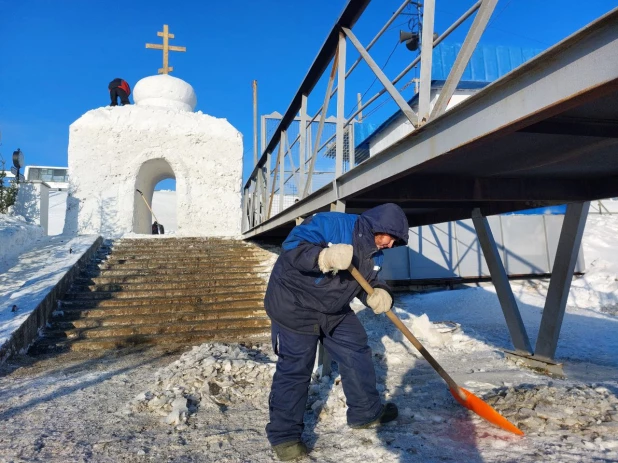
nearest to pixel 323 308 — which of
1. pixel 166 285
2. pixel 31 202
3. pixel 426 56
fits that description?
pixel 426 56

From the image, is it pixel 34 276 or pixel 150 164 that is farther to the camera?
pixel 150 164

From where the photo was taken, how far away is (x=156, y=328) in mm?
5789

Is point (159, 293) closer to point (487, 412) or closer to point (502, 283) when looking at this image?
point (502, 283)

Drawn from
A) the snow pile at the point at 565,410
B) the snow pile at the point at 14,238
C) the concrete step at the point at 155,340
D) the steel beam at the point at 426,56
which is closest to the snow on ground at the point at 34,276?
the snow pile at the point at 14,238

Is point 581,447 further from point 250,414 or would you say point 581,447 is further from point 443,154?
point 250,414

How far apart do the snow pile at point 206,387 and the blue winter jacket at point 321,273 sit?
3.77ft

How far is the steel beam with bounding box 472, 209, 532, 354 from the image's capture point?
14.2 feet

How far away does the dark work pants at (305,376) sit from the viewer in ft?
7.79

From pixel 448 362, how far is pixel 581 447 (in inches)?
90.1

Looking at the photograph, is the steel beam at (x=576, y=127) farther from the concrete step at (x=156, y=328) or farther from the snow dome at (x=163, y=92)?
the snow dome at (x=163, y=92)

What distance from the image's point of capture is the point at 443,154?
7.41 feet

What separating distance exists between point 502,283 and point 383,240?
246 centimetres

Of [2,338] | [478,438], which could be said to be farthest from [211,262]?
[478,438]

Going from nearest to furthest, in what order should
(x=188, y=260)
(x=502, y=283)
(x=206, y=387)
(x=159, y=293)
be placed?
1. (x=206, y=387)
2. (x=502, y=283)
3. (x=159, y=293)
4. (x=188, y=260)
